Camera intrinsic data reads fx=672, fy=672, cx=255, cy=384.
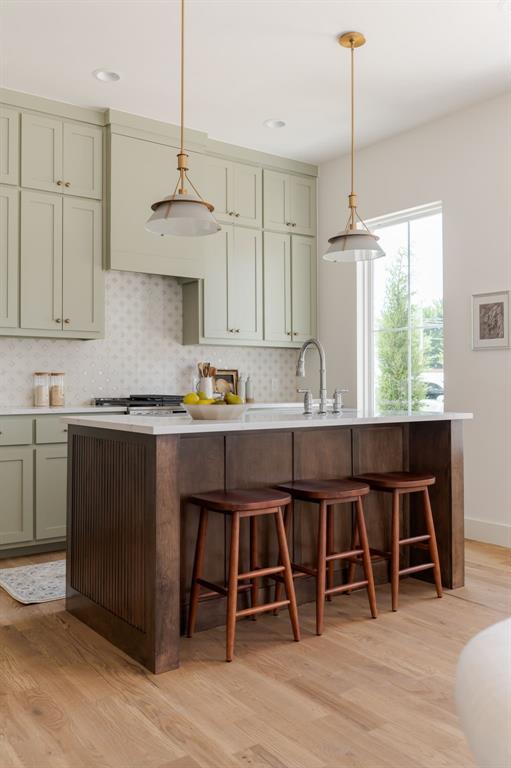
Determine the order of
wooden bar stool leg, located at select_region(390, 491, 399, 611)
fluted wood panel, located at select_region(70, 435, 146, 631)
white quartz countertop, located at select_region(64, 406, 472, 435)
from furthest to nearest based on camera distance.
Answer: wooden bar stool leg, located at select_region(390, 491, 399, 611) → fluted wood panel, located at select_region(70, 435, 146, 631) → white quartz countertop, located at select_region(64, 406, 472, 435)

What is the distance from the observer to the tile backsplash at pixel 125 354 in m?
4.70

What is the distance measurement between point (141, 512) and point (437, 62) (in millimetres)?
3286

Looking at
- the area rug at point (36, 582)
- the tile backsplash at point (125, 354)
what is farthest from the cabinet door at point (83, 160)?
the area rug at point (36, 582)

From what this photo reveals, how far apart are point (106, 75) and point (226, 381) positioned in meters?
2.53

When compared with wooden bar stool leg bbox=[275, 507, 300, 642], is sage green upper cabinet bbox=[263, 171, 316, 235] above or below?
above

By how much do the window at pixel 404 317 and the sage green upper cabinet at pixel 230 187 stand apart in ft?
3.31

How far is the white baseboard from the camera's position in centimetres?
441

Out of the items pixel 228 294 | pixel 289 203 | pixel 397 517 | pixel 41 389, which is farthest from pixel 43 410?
pixel 289 203

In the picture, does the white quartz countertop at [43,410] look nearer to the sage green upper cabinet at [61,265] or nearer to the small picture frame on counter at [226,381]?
the sage green upper cabinet at [61,265]

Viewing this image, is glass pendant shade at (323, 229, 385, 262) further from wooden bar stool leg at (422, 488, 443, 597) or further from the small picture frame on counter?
the small picture frame on counter

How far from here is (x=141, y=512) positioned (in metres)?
2.54

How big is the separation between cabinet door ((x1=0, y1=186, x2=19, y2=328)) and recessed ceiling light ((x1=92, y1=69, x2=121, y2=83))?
901mm

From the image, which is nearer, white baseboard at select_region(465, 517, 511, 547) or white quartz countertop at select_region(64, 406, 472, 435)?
white quartz countertop at select_region(64, 406, 472, 435)

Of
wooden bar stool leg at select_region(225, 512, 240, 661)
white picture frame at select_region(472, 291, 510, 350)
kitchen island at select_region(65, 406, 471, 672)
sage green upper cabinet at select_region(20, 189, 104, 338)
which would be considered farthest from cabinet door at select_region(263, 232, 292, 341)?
wooden bar stool leg at select_region(225, 512, 240, 661)
